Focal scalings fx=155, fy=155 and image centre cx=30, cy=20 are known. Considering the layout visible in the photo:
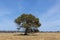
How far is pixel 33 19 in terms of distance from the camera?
6425 cm

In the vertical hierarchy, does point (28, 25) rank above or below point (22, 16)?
below

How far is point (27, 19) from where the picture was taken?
208 ft

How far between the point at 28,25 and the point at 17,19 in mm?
5880

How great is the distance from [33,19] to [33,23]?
67.9 inches

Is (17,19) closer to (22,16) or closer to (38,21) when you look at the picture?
(22,16)

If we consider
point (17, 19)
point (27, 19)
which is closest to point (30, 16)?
point (27, 19)

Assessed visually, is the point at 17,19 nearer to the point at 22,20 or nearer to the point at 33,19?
the point at 22,20

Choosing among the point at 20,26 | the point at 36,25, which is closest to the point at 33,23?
the point at 36,25

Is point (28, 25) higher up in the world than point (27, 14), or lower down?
lower down

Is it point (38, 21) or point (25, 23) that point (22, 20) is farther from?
point (38, 21)

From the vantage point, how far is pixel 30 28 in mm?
67500

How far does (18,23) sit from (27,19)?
5.12 meters

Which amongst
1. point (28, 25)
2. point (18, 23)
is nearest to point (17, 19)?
point (18, 23)

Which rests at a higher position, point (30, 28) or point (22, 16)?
point (22, 16)
